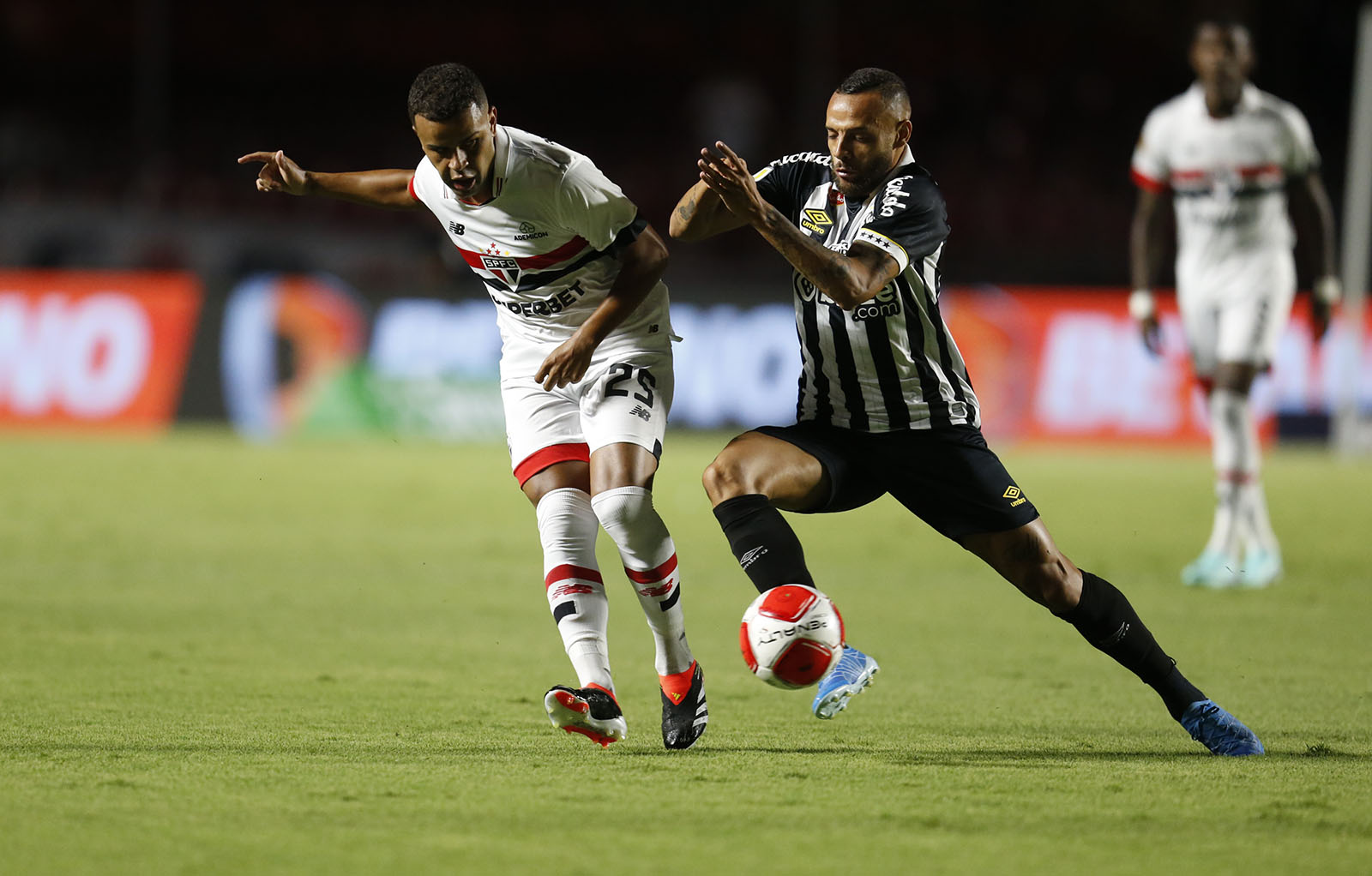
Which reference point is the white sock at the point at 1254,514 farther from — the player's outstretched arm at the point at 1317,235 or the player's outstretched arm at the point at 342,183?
the player's outstretched arm at the point at 342,183

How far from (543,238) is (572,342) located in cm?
44

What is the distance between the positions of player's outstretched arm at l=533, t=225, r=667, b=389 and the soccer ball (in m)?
0.94

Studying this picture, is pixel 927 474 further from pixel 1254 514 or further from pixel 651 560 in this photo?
pixel 1254 514

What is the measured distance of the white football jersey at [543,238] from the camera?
508 cm

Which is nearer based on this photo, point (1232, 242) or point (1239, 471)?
point (1239, 471)

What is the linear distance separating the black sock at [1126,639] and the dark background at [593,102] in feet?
57.4

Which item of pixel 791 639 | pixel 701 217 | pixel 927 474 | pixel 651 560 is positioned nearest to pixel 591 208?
pixel 701 217

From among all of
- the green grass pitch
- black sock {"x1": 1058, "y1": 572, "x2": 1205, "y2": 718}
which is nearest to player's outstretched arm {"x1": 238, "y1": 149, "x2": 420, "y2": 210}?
the green grass pitch

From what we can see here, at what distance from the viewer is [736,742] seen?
491cm

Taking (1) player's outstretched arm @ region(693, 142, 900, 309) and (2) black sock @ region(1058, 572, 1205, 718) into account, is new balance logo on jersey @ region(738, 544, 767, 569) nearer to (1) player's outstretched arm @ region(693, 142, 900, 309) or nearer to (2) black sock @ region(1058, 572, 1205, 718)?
(1) player's outstretched arm @ region(693, 142, 900, 309)

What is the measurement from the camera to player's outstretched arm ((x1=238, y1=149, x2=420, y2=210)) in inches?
212

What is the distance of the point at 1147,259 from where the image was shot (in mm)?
9461

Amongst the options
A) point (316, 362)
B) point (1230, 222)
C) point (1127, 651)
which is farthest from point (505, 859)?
point (316, 362)

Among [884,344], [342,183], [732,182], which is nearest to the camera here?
[732,182]
